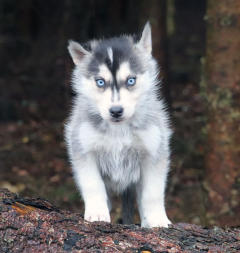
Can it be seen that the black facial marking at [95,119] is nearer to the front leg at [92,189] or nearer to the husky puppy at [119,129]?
the husky puppy at [119,129]

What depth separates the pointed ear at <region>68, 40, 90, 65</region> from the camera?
4.94m

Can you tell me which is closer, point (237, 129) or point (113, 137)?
point (113, 137)

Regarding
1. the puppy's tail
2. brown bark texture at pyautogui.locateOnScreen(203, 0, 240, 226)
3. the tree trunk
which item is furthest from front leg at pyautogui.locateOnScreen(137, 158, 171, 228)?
the tree trunk

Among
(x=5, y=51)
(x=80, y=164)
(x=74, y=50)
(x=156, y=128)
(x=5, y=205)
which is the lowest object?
(x=5, y=205)

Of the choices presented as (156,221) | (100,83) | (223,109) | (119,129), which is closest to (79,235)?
(156,221)

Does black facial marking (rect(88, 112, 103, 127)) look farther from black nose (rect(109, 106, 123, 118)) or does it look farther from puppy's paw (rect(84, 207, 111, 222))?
puppy's paw (rect(84, 207, 111, 222))

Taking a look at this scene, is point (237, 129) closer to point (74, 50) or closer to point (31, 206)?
point (74, 50)

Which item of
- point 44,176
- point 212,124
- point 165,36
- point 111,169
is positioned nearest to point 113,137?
point 111,169

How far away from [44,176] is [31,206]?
17.5 ft

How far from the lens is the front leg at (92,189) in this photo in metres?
4.52

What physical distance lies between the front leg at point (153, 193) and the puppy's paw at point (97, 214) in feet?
1.51

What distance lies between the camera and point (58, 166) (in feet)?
32.7

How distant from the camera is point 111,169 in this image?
4.88 meters

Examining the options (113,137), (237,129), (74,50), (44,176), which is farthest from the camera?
(44,176)
